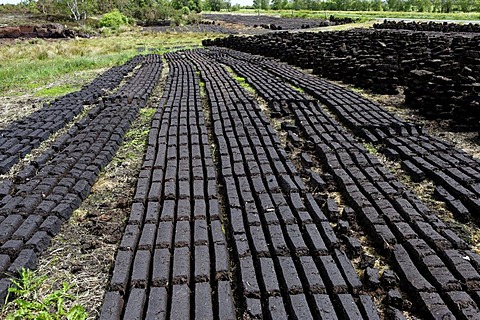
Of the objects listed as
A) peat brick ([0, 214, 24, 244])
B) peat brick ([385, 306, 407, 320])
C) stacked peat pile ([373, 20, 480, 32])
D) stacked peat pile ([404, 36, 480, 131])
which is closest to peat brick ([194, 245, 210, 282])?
peat brick ([385, 306, 407, 320])

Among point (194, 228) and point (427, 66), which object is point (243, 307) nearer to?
point (194, 228)

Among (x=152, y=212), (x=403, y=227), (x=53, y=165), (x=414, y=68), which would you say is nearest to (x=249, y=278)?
(x=152, y=212)

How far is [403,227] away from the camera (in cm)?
375

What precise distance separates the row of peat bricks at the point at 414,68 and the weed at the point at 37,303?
639 cm

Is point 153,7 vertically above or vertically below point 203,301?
above

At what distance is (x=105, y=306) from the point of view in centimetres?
294

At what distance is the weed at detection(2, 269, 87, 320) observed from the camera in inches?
116

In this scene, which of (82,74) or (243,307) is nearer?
(243,307)

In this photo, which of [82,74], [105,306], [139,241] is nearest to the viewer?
[105,306]

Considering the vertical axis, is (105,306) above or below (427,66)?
below

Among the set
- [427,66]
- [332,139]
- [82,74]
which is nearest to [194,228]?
[332,139]

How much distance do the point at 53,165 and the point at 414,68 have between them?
29.5ft

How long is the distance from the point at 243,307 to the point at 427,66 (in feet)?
29.3

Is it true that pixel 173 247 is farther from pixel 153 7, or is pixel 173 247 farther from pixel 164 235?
pixel 153 7
